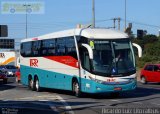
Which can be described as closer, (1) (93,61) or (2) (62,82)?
(1) (93,61)

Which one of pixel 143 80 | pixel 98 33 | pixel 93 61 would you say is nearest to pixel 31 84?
pixel 98 33

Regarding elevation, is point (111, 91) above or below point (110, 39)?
below

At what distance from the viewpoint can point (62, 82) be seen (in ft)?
91.6

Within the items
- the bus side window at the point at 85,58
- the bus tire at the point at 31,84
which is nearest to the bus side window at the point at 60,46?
the bus side window at the point at 85,58

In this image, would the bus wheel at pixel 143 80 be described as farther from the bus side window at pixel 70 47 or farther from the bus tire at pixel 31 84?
the bus side window at pixel 70 47

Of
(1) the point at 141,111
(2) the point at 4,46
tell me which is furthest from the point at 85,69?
(2) the point at 4,46

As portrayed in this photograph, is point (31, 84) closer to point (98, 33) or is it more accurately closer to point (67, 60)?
point (67, 60)

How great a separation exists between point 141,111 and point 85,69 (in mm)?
7476

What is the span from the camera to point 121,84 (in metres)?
24.4

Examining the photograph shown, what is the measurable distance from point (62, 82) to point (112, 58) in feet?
15.0

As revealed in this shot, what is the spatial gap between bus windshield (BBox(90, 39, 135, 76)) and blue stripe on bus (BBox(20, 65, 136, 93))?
2.00ft

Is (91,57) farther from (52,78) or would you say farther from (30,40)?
(30,40)

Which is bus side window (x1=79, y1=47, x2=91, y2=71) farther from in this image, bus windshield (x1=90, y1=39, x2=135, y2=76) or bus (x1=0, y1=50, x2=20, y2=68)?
bus (x1=0, y1=50, x2=20, y2=68)

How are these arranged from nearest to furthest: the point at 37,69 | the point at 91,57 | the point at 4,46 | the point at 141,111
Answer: the point at 141,111, the point at 91,57, the point at 37,69, the point at 4,46
